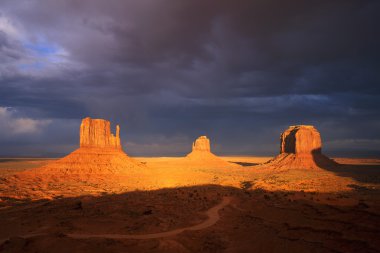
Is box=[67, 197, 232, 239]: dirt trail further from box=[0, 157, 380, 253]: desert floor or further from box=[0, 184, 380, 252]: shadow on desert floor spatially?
box=[0, 184, 380, 252]: shadow on desert floor

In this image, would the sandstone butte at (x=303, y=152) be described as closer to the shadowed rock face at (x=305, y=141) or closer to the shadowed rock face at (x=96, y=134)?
the shadowed rock face at (x=305, y=141)

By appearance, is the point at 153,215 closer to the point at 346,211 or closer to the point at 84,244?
the point at 84,244

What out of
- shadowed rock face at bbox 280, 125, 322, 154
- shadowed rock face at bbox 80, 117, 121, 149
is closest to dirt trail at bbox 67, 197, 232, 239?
shadowed rock face at bbox 80, 117, 121, 149

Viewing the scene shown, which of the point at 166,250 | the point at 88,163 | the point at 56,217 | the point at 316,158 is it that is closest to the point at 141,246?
the point at 166,250

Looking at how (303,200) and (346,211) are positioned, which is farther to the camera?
(303,200)

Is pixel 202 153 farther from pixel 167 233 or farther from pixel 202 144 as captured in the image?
pixel 167 233

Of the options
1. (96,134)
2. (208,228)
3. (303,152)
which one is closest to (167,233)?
(208,228)

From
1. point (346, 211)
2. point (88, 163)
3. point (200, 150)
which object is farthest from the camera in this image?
point (200, 150)
